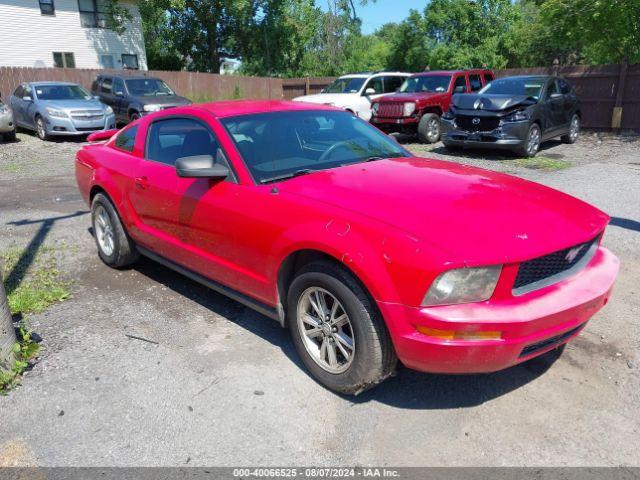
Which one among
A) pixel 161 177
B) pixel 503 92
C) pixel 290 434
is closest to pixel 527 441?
pixel 290 434

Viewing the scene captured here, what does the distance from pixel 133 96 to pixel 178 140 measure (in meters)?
13.8

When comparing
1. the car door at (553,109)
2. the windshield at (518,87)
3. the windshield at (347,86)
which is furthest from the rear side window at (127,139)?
the windshield at (347,86)

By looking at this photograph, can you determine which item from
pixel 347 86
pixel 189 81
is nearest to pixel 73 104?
pixel 347 86

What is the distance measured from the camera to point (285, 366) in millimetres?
3572

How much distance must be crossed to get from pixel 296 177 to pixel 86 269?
2.95 metres

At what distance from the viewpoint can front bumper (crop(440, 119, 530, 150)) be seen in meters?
11.1

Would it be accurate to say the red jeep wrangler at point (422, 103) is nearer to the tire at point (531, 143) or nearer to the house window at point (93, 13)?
the tire at point (531, 143)

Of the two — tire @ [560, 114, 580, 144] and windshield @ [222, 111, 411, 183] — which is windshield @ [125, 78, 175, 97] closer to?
tire @ [560, 114, 580, 144]

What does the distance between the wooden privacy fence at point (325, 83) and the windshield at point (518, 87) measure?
15.9ft

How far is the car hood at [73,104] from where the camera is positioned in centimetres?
1494

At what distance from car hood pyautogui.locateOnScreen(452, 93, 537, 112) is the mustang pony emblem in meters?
8.93

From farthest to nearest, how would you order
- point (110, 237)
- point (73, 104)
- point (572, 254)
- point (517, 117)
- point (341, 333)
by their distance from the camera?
point (73, 104) → point (517, 117) → point (110, 237) → point (341, 333) → point (572, 254)

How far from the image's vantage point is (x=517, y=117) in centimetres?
1121

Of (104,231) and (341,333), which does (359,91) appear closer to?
(104,231)
